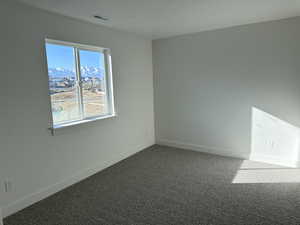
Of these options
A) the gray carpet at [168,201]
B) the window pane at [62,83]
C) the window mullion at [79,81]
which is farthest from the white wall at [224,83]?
the window pane at [62,83]

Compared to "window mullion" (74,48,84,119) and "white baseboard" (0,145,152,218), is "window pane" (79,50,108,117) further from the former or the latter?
"white baseboard" (0,145,152,218)

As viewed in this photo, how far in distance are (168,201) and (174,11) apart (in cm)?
246

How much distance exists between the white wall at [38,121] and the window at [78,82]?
0.44 feet

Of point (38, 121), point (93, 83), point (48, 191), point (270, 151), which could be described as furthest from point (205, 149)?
point (38, 121)

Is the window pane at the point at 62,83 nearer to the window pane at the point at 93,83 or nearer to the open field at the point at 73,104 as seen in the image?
the open field at the point at 73,104

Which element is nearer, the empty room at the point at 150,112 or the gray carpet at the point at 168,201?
the gray carpet at the point at 168,201

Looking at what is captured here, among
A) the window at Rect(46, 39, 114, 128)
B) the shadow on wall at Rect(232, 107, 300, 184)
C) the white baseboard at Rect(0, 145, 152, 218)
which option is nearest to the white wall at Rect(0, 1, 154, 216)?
the white baseboard at Rect(0, 145, 152, 218)

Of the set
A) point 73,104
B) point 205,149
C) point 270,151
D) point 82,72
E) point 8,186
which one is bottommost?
point 205,149

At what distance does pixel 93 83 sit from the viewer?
3.48 m

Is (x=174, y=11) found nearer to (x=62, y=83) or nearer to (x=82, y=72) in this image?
(x=82, y=72)

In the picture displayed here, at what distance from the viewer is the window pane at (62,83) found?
2865mm

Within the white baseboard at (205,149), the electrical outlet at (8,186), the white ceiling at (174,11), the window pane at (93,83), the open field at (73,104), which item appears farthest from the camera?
the white baseboard at (205,149)

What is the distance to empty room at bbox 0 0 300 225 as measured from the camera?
93.7 inches

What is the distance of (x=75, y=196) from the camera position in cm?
275
